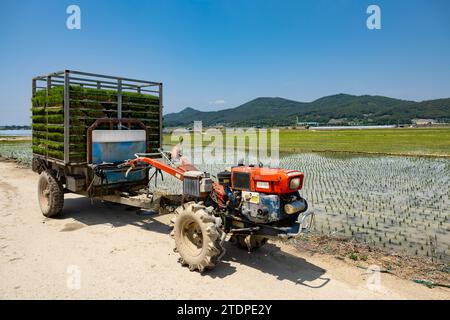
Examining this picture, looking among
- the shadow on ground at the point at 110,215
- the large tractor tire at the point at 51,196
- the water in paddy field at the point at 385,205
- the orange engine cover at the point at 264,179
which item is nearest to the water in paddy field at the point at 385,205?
the water in paddy field at the point at 385,205

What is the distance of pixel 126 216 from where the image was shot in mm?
8820

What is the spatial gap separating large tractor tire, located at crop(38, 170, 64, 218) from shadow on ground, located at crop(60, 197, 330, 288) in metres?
0.37

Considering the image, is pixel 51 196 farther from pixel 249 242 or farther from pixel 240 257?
pixel 249 242

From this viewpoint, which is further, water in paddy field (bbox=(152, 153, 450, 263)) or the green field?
the green field

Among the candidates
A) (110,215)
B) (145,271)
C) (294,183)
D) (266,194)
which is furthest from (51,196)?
(294,183)

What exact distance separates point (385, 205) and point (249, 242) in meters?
6.05

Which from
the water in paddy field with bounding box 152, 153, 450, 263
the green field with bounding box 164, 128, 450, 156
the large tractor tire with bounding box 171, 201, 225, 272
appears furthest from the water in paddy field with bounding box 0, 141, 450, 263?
the green field with bounding box 164, 128, 450, 156

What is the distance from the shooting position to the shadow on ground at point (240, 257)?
536 centimetres

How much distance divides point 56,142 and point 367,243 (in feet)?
23.9

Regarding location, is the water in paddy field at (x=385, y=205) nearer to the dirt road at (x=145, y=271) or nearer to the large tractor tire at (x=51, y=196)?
the dirt road at (x=145, y=271)

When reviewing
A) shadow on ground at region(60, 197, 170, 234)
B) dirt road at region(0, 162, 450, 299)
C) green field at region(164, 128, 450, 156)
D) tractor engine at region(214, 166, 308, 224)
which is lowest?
dirt road at region(0, 162, 450, 299)

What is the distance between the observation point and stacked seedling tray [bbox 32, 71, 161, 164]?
768cm

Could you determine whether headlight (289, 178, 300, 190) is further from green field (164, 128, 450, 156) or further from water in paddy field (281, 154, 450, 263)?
green field (164, 128, 450, 156)

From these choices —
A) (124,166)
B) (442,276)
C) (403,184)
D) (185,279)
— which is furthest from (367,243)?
(403,184)
